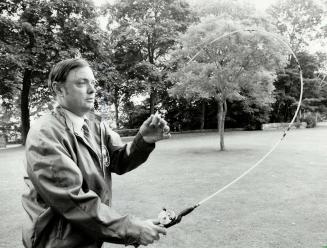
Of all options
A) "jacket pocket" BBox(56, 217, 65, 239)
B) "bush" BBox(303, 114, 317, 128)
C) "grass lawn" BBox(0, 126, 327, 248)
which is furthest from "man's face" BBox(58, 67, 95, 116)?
"bush" BBox(303, 114, 317, 128)

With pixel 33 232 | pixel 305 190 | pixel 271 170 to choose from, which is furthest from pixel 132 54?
pixel 33 232

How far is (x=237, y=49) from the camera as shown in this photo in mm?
15656

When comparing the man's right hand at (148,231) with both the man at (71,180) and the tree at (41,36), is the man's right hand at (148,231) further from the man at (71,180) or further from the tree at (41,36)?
the tree at (41,36)

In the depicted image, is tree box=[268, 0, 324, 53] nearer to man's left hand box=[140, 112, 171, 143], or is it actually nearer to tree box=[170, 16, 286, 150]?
tree box=[170, 16, 286, 150]

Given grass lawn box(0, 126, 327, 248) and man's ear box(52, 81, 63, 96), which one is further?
grass lawn box(0, 126, 327, 248)

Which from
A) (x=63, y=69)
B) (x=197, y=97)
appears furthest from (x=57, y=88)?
(x=197, y=97)

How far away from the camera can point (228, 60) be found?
54.1 feet

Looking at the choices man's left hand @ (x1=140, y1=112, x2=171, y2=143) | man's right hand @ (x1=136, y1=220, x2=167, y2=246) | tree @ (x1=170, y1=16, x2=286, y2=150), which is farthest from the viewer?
tree @ (x1=170, y1=16, x2=286, y2=150)

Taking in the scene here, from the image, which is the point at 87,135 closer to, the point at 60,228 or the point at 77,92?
the point at 77,92

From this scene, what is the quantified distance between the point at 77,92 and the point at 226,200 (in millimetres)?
6911

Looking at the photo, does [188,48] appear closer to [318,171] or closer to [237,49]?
[237,49]

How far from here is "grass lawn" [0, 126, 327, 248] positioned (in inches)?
235

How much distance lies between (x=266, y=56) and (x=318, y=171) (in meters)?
5.66

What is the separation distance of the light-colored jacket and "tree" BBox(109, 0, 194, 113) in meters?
29.2
